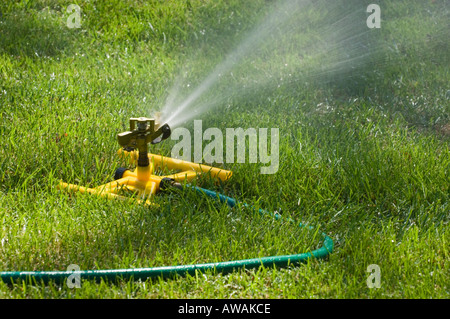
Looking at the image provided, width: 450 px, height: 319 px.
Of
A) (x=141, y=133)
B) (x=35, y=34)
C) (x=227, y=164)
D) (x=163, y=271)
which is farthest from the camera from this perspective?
A: (x=35, y=34)

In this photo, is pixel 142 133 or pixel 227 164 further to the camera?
pixel 227 164

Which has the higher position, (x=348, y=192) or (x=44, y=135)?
→ (x=44, y=135)

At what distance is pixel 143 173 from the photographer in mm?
2732

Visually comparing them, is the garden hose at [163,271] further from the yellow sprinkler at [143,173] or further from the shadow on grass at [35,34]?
the shadow on grass at [35,34]

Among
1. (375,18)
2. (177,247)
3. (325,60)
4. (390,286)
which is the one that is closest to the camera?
(390,286)

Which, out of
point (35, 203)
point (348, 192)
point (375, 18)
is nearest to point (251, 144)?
point (348, 192)

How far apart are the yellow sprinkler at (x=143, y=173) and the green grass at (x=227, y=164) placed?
0.07 m

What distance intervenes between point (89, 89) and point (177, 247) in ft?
5.74

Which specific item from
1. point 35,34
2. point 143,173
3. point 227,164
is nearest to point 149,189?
point 143,173

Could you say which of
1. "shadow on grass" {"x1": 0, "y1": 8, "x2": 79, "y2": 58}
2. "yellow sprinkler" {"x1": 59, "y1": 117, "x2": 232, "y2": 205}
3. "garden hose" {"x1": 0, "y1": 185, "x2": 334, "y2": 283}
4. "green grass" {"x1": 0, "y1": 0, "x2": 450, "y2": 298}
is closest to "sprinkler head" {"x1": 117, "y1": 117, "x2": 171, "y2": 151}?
"yellow sprinkler" {"x1": 59, "y1": 117, "x2": 232, "y2": 205}

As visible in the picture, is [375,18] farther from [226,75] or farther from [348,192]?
[348,192]

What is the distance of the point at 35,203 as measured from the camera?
104 inches

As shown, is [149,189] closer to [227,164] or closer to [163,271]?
[227,164]

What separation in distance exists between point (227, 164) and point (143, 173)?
491 millimetres
